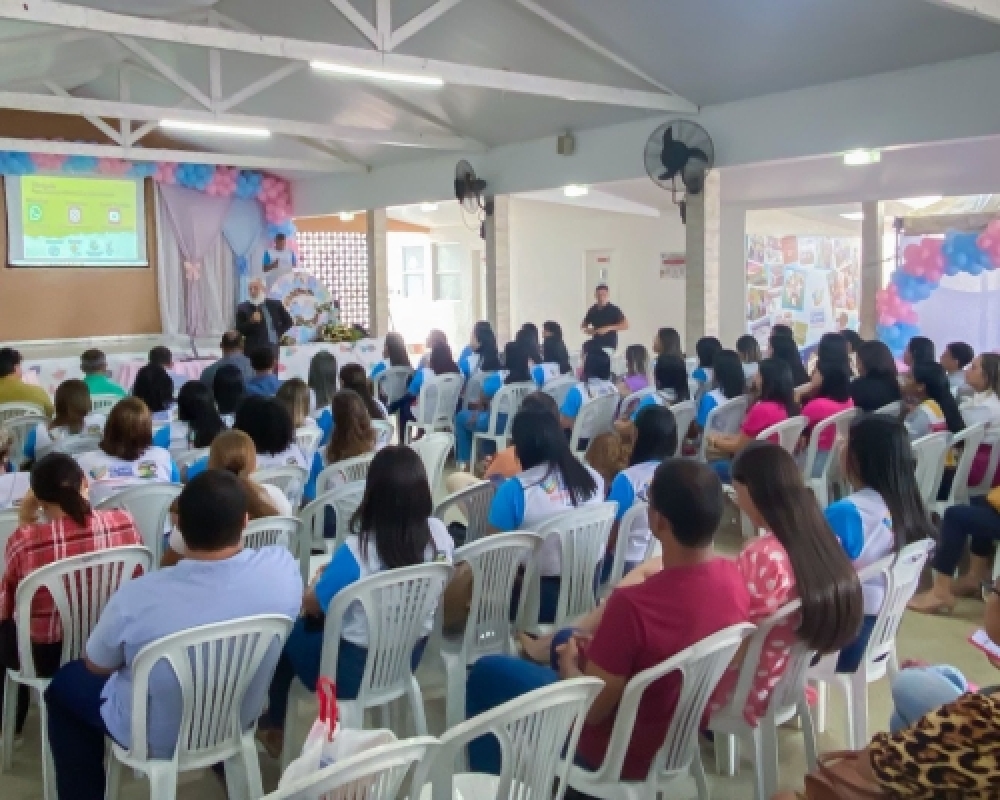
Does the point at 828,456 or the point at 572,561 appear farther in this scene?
the point at 828,456

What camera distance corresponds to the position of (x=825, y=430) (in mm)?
4938

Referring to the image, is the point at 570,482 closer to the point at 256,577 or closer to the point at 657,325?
the point at 256,577

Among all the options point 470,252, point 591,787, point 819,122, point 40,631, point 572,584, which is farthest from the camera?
point 470,252

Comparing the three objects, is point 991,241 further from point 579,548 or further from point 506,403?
point 579,548

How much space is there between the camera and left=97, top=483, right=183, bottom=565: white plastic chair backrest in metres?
3.40

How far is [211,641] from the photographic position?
2178mm

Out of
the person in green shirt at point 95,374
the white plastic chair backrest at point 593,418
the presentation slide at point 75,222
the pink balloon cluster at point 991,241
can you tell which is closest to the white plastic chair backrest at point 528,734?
the white plastic chair backrest at point 593,418

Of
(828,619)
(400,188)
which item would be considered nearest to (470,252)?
(400,188)

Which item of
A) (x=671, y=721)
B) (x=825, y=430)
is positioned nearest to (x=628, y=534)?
(x=671, y=721)

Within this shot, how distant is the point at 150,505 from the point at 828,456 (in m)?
3.23

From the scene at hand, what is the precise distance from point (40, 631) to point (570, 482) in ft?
5.30

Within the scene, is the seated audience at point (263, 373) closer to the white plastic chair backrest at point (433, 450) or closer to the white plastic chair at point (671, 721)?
the white plastic chair backrest at point (433, 450)

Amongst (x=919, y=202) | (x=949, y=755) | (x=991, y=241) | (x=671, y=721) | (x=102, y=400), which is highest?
(x=919, y=202)

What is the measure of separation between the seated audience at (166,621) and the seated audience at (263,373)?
3.30 metres
